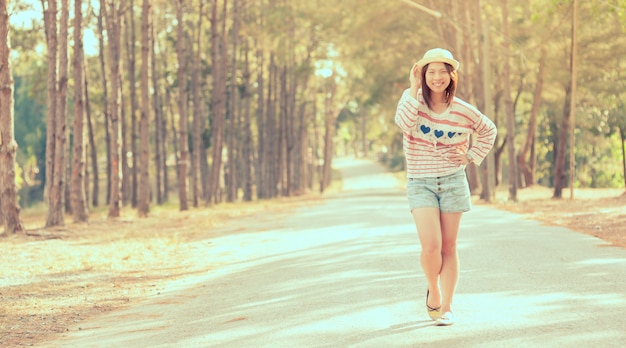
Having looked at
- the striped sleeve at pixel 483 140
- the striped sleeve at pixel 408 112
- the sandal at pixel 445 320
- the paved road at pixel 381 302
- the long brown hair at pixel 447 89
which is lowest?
the paved road at pixel 381 302

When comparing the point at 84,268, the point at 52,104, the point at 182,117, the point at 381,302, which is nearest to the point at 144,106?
the point at 182,117

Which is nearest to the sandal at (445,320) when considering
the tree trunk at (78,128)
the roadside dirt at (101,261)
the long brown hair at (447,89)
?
the long brown hair at (447,89)

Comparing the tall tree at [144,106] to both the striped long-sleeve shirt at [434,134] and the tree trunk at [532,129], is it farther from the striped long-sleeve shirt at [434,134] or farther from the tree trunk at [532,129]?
the striped long-sleeve shirt at [434,134]

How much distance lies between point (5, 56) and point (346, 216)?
31.3 feet

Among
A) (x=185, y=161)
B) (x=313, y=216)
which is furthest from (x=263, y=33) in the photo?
(x=313, y=216)

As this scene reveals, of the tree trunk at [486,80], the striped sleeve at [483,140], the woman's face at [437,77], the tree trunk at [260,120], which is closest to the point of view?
the woman's face at [437,77]

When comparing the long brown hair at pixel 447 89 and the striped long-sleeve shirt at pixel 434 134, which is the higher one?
the long brown hair at pixel 447 89

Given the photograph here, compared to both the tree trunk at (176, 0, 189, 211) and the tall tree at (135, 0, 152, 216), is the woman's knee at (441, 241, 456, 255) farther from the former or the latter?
the tree trunk at (176, 0, 189, 211)

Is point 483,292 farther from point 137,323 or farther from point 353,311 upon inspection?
point 137,323

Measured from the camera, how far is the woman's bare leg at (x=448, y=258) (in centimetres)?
Answer: 812

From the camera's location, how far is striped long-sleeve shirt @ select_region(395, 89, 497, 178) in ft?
26.2

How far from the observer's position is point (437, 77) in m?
7.92

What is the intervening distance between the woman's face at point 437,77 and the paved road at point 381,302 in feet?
5.90

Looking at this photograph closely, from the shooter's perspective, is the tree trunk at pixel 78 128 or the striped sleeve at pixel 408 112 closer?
the striped sleeve at pixel 408 112
